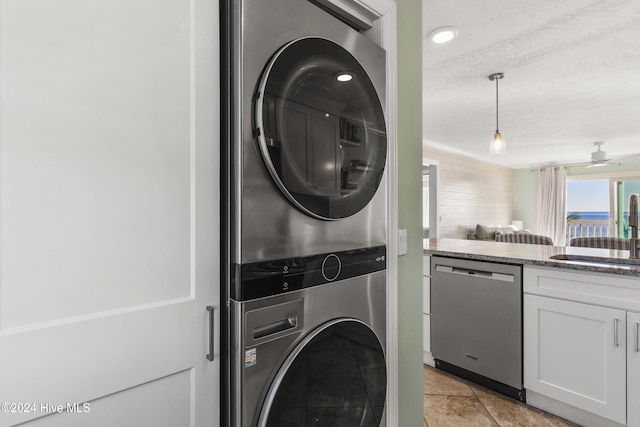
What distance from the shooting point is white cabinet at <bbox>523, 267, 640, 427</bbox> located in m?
1.73

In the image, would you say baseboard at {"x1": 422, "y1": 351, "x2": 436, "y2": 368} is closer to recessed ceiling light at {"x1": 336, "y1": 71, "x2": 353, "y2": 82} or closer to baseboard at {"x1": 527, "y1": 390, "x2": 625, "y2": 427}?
baseboard at {"x1": 527, "y1": 390, "x2": 625, "y2": 427}

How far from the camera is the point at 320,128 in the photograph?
95 centimetres

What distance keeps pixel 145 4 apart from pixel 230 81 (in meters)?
0.23

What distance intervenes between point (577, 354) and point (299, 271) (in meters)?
1.95

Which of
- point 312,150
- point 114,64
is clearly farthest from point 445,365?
point 114,64

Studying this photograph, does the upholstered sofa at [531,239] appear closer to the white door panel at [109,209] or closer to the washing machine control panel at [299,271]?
the washing machine control panel at [299,271]

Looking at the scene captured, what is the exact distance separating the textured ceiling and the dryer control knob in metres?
1.79

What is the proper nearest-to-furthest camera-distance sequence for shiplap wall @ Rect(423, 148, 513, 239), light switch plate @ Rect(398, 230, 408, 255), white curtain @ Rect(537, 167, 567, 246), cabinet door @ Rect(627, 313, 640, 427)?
1. light switch plate @ Rect(398, 230, 408, 255)
2. cabinet door @ Rect(627, 313, 640, 427)
3. shiplap wall @ Rect(423, 148, 513, 239)
4. white curtain @ Rect(537, 167, 567, 246)

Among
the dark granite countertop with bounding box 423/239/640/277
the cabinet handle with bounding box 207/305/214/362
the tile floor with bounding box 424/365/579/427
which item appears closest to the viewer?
the cabinet handle with bounding box 207/305/214/362

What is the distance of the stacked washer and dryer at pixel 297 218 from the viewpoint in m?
0.82

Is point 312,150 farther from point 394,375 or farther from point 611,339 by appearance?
point 611,339

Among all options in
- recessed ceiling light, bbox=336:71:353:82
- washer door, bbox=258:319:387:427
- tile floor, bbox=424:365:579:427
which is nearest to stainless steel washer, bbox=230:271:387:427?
washer door, bbox=258:319:387:427

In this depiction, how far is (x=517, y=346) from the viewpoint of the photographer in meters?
2.14

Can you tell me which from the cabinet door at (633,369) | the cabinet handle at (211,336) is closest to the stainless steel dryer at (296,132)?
the cabinet handle at (211,336)
